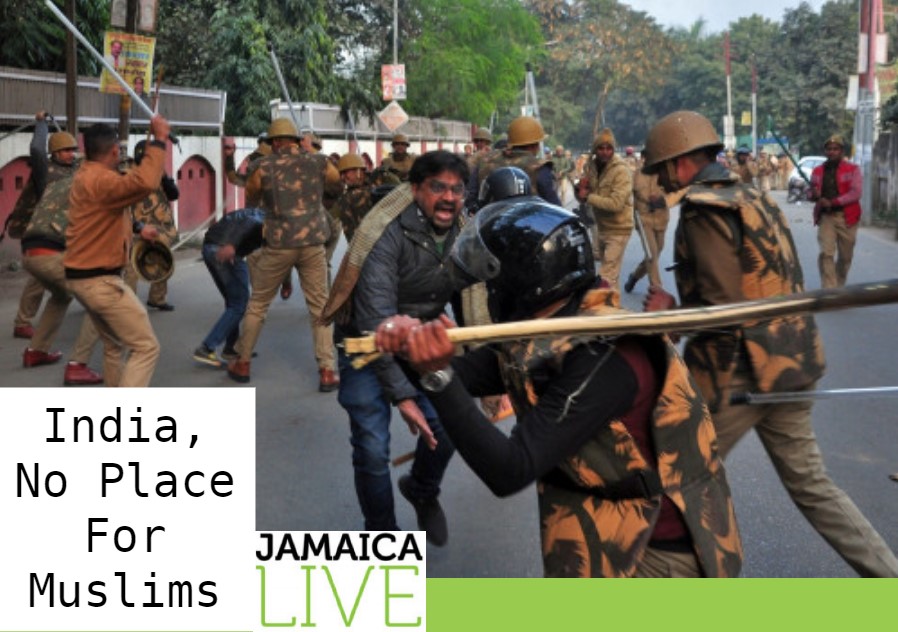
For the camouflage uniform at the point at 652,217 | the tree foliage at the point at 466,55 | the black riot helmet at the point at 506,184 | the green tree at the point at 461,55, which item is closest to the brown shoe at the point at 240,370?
the black riot helmet at the point at 506,184

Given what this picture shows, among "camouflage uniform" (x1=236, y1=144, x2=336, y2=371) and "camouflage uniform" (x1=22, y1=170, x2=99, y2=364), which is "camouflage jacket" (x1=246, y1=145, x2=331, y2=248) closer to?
"camouflage uniform" (x1=236, y1=144, x2=336, y2=371)

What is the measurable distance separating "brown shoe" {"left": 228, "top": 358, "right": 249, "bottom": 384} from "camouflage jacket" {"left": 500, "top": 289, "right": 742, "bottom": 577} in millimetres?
6858

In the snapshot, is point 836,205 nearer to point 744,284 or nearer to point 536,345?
point 744,284

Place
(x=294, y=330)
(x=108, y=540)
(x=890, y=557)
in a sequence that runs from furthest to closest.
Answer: (x=294, y=330)
(x=890, y=557)
(x=108, y=540)

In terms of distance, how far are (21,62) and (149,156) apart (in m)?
16.9

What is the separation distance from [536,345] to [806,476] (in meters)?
2.26

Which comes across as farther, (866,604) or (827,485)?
(827,485)

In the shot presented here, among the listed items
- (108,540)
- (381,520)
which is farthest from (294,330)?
(108,540)

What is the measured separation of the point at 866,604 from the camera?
2.59m

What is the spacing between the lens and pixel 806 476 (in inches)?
184

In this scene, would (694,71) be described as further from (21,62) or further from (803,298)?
(803,298)

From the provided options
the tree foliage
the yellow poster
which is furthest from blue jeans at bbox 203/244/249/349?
the tree foliage

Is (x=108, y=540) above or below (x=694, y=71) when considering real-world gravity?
below

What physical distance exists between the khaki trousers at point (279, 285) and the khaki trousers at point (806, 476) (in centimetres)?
494
